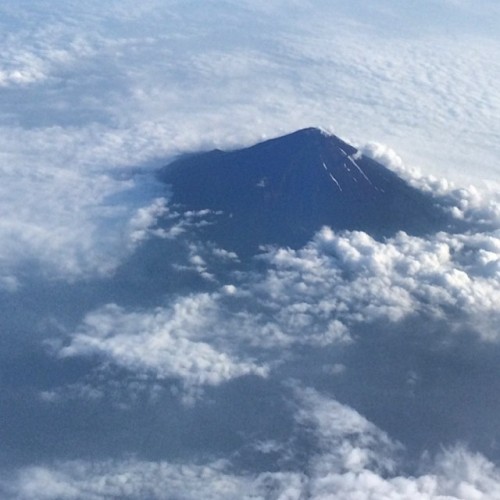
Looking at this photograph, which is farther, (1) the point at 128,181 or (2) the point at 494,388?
(1) the point at 128,181

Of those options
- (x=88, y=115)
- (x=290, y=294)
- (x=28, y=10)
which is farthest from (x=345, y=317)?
→ (x=28, y=10)

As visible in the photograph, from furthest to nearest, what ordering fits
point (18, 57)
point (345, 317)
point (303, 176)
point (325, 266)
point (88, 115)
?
1. point (18, 57)
2. point (88, 115)
3. point (303, 176)
4. point (325, 266)
5. point (345, 317)

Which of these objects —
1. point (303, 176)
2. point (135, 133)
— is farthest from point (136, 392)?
point (135, 133)

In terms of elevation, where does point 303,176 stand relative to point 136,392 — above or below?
above

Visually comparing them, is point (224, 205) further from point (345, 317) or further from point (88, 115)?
point (88, 115)

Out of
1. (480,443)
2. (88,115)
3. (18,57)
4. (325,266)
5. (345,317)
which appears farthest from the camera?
(18,57)

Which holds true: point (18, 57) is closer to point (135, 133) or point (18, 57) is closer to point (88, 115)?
point (88, 115)
